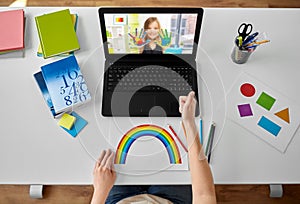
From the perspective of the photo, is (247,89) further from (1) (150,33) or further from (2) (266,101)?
(1) (150,33)

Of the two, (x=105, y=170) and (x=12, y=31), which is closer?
(x=105, y=170)

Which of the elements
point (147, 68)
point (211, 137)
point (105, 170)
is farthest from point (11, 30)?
point (211, 137)

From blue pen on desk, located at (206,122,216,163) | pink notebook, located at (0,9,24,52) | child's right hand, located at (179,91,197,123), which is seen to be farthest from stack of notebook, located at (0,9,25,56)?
blue pen on desk, located at (206,122,216,163)

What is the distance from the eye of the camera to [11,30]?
1.26 meters

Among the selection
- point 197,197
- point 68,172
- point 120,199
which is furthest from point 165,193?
point 68,172

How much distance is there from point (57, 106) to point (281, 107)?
2.45ft

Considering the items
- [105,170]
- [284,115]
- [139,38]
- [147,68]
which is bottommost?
[105,170]

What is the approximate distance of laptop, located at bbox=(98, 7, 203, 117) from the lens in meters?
1.11

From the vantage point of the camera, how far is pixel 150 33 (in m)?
1.10

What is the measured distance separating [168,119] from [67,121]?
1.09 ft

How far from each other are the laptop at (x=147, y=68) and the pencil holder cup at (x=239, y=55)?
143mm

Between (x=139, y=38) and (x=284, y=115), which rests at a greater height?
(x=139, y=38)

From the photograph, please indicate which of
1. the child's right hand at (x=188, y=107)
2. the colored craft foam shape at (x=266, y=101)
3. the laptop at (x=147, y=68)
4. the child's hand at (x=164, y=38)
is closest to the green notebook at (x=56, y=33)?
the laptop at (x=147, y=68)

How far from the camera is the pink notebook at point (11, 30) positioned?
4.05 feet
